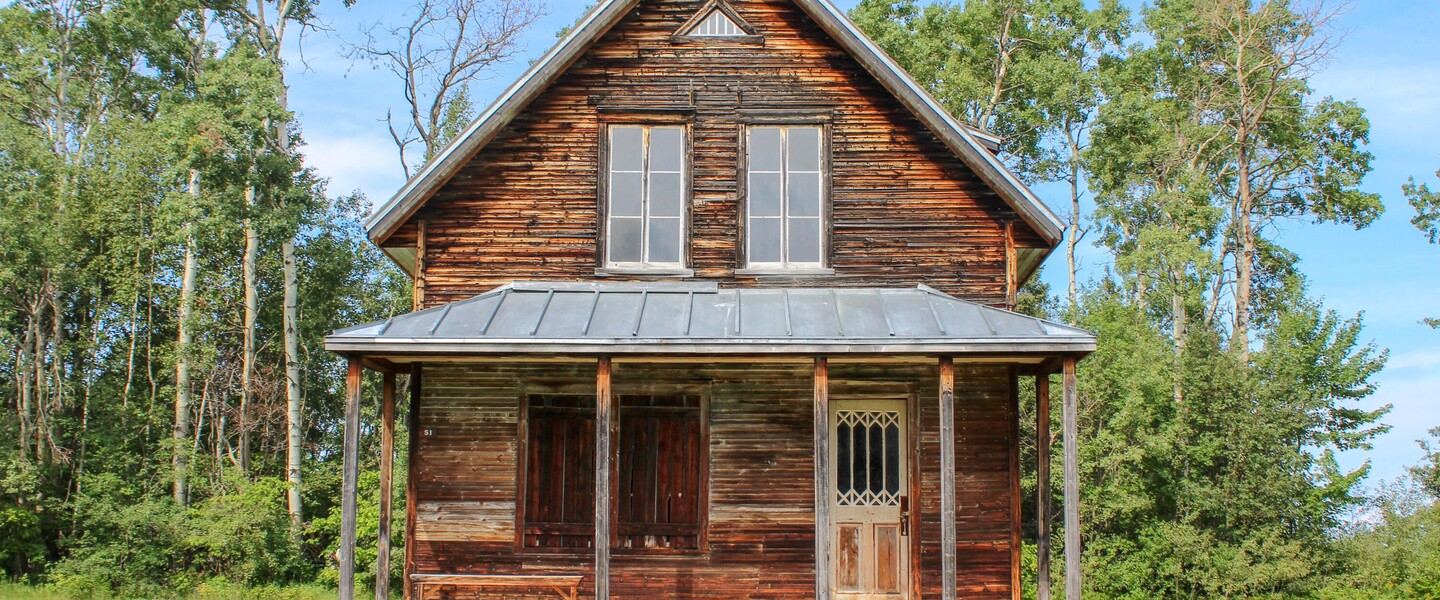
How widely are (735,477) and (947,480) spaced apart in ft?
8.56

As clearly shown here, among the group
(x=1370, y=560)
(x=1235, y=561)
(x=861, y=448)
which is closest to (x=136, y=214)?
(x=861, y=448)

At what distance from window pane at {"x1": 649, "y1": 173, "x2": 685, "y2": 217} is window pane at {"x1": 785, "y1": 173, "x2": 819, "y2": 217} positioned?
1190mm

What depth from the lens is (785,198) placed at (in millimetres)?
13078

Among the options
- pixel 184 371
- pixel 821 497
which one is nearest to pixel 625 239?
pixel 821 497

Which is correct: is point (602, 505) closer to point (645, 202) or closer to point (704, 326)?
point (704, 326)

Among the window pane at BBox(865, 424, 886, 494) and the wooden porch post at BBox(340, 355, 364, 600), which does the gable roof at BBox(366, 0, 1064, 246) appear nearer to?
the wooden porch post at BBox(340, 355, 364, 600)

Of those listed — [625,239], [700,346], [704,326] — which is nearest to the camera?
[700,346]

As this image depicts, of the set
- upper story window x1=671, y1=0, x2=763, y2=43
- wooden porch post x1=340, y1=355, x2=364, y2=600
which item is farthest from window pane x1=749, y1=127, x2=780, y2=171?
wooden porch post x1=340, y1=355, x2=364, y2=600

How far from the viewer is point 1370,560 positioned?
2094cm

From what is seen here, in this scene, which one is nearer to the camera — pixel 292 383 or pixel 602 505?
pixel 602 505

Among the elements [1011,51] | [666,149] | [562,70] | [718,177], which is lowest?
[718,177]

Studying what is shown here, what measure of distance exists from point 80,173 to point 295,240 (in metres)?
4.46

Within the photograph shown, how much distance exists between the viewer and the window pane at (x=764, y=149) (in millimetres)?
13203

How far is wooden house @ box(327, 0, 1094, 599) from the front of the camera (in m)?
12.5
